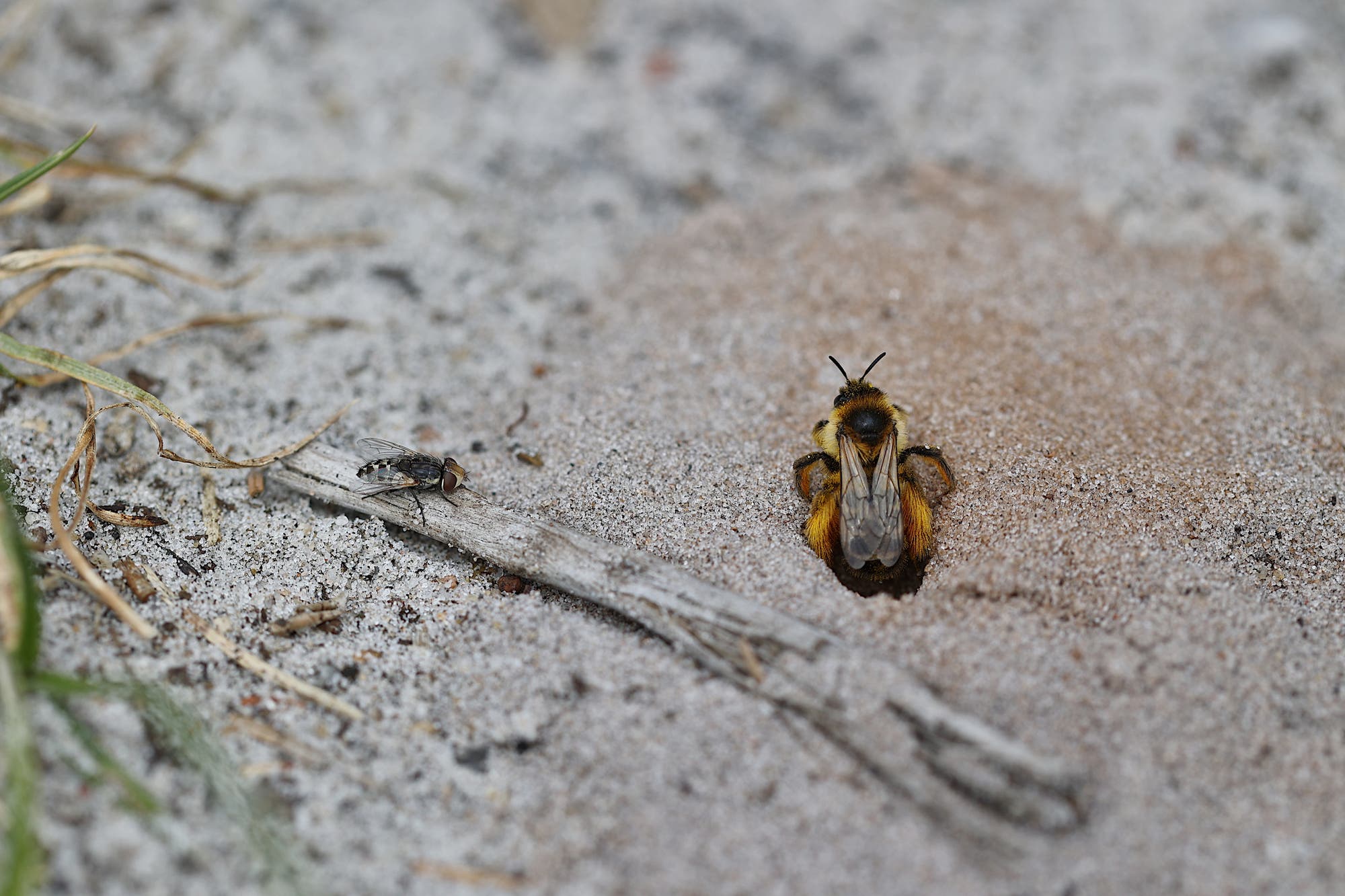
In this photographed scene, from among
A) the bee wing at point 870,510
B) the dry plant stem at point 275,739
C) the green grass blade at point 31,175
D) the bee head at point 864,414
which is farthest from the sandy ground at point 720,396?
the green grass blade at point 31,175

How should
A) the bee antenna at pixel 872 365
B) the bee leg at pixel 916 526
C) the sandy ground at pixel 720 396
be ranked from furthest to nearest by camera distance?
the bee antenna at pixel 872 365 → the bee leg at pixel 916 526 → the sandy ground at pixel 720 396

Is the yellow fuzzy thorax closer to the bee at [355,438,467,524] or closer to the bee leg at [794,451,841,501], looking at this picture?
the bee leg at [794,451,841,501]

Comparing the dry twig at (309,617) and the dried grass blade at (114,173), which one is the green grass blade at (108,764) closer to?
the dry twig at (309,617)

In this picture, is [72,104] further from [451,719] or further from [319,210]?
[451,719]

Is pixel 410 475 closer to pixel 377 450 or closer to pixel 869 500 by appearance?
pixel 377 450

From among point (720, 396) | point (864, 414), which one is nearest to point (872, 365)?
point (864, 414)

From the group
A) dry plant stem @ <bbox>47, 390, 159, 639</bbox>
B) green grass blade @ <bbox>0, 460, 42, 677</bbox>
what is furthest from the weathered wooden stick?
green grass blade @ <bbox>0, 460, 42, 677</bbox>

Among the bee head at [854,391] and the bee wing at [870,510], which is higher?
the bee head at [854,391]

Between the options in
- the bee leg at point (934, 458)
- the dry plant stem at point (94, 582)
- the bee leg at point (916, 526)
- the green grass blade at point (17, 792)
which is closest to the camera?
the green grass blade at point (17, 792)

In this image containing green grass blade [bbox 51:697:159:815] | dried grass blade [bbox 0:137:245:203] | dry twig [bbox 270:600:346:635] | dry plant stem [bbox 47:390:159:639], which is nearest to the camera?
green grass blade [bbox 51:697:159:815]
